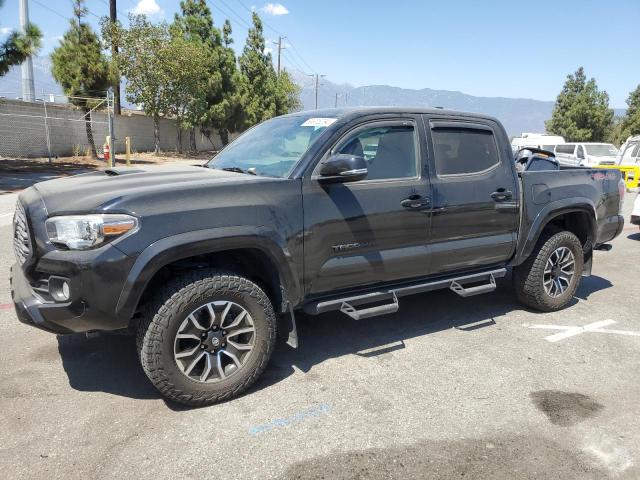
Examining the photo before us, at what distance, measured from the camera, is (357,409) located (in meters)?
3.31

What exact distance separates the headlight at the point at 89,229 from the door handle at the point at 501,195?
3.02 metres

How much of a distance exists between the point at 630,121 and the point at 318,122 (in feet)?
152

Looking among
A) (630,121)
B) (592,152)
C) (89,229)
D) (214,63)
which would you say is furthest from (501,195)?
(630,121)

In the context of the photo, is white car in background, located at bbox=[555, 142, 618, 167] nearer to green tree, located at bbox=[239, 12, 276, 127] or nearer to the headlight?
the headlight

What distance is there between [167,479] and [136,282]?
3.46ft

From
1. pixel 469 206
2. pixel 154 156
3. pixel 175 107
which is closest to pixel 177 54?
pixel 175 107

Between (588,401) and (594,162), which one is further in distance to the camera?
(594,162)

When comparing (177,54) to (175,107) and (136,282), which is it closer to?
(175,107)

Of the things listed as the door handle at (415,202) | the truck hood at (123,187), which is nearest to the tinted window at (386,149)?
the door handle at (415,202)

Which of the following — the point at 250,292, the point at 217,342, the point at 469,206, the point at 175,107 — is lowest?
the point at 217,342

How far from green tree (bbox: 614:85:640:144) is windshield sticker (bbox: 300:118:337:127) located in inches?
1730

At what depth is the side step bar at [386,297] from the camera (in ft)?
12.1

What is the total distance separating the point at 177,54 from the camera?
28.5m

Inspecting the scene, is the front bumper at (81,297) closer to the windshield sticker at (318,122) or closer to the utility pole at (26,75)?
the windshield sticker at (318,122)
